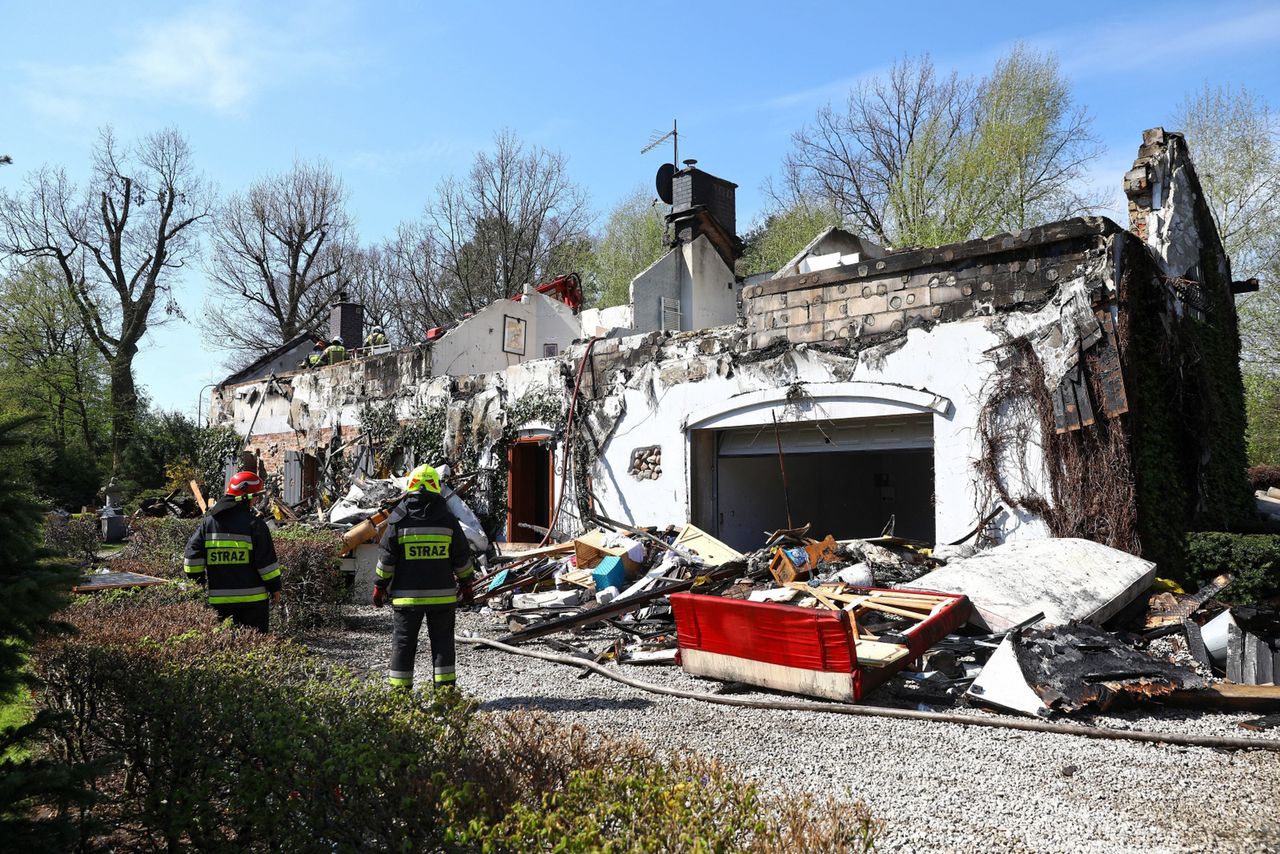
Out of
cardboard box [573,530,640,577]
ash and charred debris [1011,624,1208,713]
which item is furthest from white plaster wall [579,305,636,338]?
ash and charred debris [1011,624,1208,713]

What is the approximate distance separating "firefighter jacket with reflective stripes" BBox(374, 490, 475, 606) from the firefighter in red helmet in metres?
1.05

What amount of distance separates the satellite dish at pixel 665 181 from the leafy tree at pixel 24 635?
1969 cm

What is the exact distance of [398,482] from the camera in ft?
48.3

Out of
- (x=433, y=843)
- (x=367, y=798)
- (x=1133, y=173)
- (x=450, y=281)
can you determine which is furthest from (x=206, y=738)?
(x=450, y=281)

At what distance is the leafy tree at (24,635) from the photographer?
2967 mm

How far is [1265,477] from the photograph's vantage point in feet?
71.2

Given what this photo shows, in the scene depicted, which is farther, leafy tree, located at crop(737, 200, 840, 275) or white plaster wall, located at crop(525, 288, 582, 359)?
leafy tree, located at crop(737, 200, 840, 275)

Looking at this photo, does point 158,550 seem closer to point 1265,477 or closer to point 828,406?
point 828,406

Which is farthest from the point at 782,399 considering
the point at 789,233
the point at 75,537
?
the point at 789,233

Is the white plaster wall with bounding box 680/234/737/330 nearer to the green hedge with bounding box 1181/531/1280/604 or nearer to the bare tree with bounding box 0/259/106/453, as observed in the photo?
the green hedge with bounding box 1181/531/1280/604

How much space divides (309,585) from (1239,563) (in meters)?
10.0

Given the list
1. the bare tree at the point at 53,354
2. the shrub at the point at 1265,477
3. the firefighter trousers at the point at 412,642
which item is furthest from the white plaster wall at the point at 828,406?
the bare tree at the point at 53,354

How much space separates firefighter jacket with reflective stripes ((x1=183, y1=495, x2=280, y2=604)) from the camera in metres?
6.85

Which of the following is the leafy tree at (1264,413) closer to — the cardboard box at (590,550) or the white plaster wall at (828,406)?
the white plaster wall at (828,406)
